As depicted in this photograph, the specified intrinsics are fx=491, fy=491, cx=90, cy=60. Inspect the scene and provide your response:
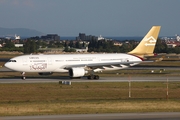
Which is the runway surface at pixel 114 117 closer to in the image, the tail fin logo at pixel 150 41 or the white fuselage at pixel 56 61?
the white fuselage at pixel 56 61

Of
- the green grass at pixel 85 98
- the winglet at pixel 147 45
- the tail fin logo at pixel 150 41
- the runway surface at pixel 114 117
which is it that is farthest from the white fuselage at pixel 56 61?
the runway surface at pixel 114 117

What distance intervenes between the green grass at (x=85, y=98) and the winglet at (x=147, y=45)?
12905 millimetres

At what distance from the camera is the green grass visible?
3069cm

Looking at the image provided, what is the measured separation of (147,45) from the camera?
64.5 m

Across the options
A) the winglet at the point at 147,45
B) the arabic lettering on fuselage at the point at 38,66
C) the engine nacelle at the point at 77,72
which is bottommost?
the engine nacelle at the point at 77,72

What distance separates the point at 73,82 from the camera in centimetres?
5238

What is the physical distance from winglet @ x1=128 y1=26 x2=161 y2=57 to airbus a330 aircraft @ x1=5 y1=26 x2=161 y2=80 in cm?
114

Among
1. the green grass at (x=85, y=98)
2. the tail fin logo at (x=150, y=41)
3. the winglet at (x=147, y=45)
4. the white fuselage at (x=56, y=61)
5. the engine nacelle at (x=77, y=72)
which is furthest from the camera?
the tail fin logo at (x=150, y=41)

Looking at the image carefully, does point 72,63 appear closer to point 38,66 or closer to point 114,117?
point 38,66

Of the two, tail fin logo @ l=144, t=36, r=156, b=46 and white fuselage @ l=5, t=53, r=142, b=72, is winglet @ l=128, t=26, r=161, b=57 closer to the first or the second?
tail fin logo @ l=144, t=36, r=156, b=46

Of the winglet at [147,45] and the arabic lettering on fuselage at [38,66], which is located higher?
the winglet at [147,45]

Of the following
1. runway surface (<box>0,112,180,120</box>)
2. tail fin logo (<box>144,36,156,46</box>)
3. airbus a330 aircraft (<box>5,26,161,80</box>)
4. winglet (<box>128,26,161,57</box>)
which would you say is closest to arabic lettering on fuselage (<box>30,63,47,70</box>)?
airbus a330 aircraft (<box>5,26,161,80</box>)

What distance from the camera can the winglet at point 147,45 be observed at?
63.9 metres

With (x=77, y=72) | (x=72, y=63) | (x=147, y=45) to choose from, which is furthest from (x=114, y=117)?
(x=147, y=45)
